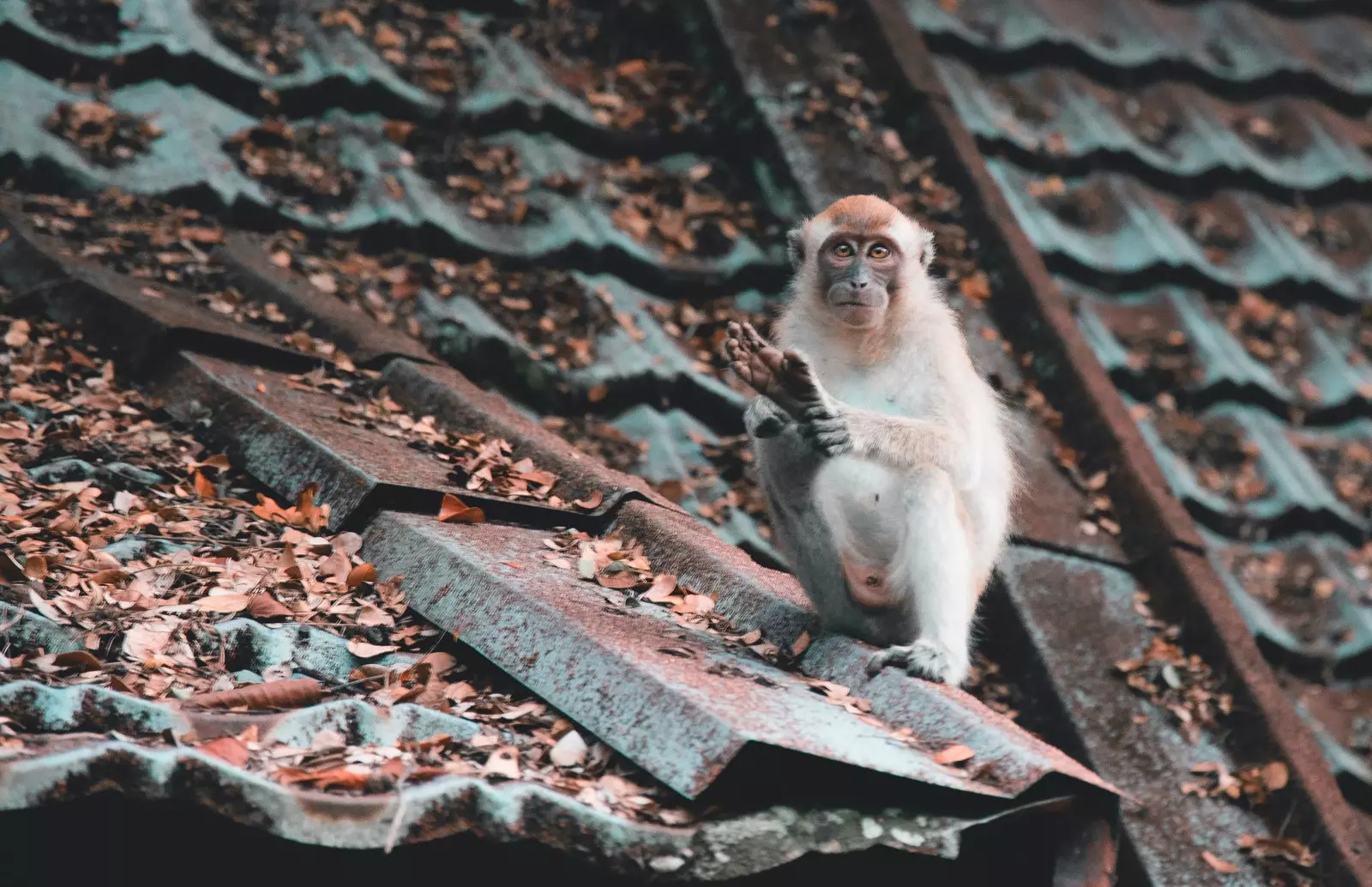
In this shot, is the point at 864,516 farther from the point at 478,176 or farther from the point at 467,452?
the point at 478,176

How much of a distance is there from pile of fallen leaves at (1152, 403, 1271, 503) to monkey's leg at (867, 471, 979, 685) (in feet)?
8.09

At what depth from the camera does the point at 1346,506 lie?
5758 mm

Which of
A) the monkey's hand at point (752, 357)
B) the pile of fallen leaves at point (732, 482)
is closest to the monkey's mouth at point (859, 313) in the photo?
the monkey's hand at point (752, 357)

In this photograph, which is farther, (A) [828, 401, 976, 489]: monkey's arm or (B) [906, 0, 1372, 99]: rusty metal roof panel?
(B) [906, 0, 1372, 99]: rusty metal roof panel

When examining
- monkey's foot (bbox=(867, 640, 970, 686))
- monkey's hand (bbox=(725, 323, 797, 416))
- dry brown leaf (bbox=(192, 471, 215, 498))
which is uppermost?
monkey's hand (bbox=(725, 323, 797, 416))

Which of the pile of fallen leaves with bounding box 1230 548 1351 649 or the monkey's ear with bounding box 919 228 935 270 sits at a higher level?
the monkey's ear with bounding box 919 228 935 270

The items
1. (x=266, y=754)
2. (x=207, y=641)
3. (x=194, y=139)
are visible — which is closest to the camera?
(x=266, y=754)

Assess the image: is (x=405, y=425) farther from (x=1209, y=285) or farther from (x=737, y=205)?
(x=1209, y=285)

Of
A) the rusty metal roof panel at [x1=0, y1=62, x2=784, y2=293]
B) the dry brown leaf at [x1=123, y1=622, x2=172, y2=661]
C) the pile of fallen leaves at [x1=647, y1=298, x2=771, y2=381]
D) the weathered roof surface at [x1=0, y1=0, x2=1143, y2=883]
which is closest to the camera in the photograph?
the weathered roof surface at [x1=0, y1=0, x2=1143, y2=883]

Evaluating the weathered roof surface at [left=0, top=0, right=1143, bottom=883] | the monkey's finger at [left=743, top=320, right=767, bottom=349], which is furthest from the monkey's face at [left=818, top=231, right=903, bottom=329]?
the weathered roof surface at [left=0, top=0, right=1143, bottom=883]

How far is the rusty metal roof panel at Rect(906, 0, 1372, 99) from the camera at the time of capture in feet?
23.2

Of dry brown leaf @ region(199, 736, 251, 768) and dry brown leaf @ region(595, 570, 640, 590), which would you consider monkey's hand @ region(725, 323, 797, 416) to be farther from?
dry brown leaf @ region(199, 736, 251, 768)

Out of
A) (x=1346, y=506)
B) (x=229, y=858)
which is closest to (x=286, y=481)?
(x=229, y=858)

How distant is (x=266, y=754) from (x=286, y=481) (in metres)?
1.45
